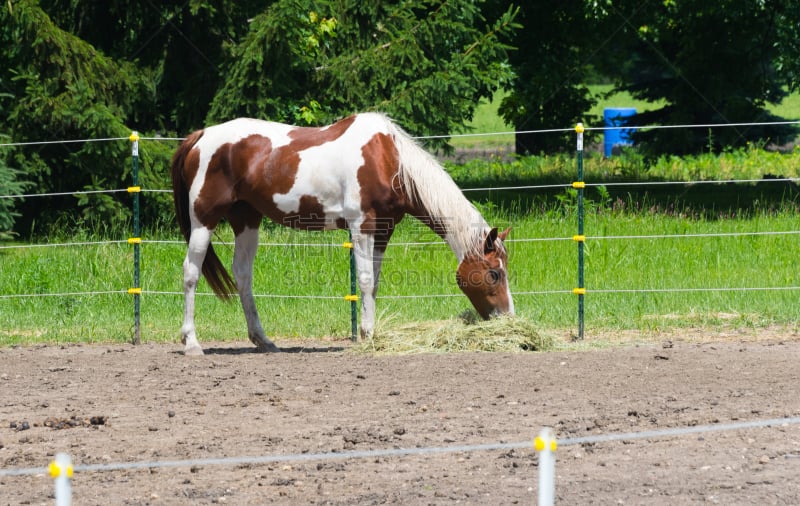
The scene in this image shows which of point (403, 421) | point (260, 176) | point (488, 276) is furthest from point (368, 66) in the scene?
point (403, 421)

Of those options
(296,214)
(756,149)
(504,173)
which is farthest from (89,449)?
(756,149)

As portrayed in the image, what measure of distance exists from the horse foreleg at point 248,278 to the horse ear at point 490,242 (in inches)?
71.8

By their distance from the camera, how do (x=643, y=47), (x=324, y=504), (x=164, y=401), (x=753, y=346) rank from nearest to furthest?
(x=324, y=504) → (x=164, y=401) → (x=753, y=346) → (x=643, y=47)

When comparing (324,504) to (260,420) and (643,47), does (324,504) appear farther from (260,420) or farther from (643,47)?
(643,47)

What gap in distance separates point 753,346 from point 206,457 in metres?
4.57

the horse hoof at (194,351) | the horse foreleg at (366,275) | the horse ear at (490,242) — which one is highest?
the horse ear at (490,242)

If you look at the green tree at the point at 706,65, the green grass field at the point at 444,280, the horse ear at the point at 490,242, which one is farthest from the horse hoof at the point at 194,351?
the green tree at the point at 706,65

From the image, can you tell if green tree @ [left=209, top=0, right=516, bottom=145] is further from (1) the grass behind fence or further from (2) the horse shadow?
(2) the horse shadow

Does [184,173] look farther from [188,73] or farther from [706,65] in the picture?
[706,65]

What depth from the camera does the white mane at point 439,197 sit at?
773 cm

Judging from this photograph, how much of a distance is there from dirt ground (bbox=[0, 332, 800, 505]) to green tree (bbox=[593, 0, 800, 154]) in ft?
28.0

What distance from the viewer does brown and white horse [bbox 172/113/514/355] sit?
774 cm

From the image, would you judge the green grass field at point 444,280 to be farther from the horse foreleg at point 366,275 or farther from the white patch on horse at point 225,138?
the white patch on horse at point 225,138

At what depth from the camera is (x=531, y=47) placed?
60.6 ft
